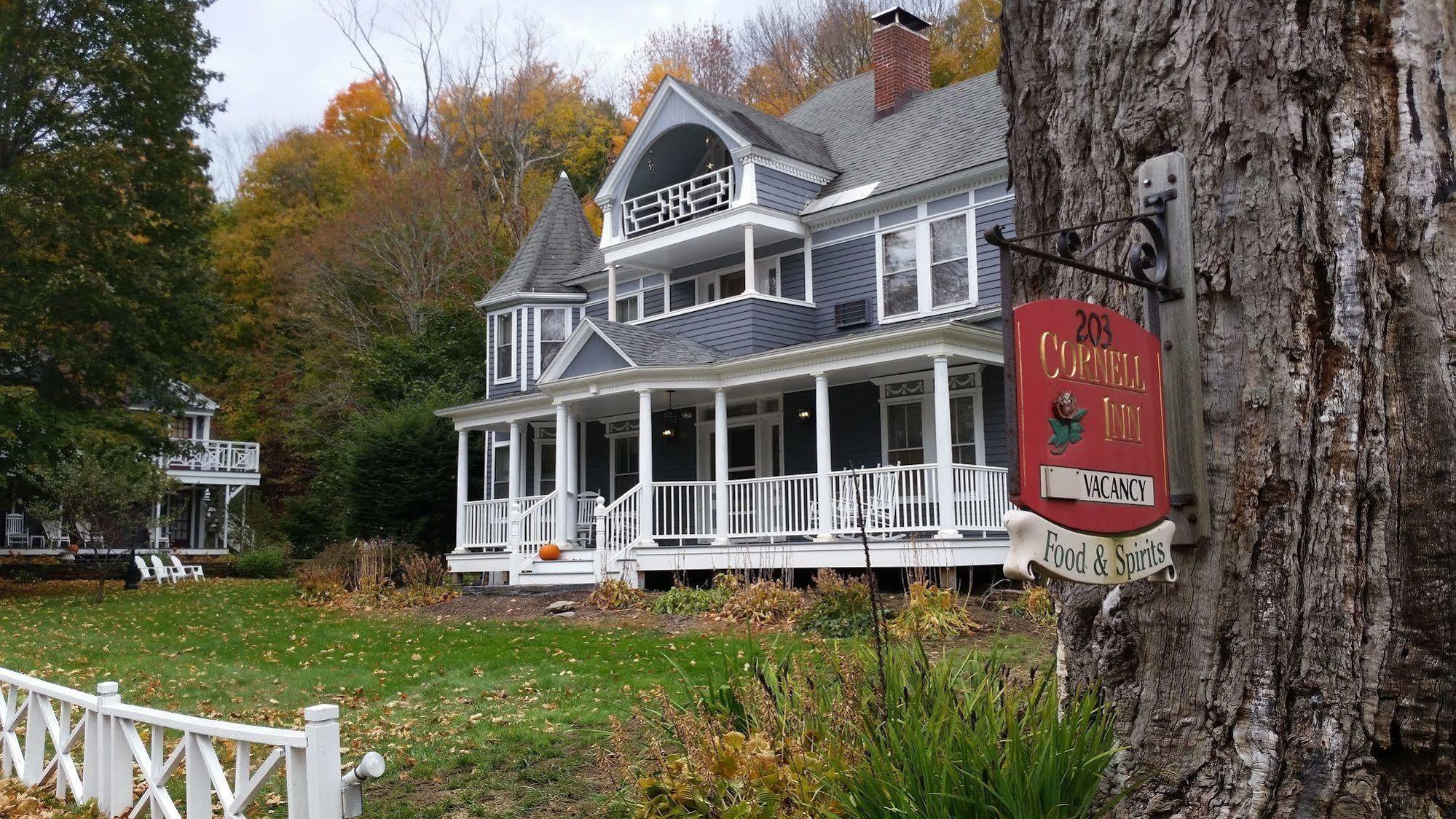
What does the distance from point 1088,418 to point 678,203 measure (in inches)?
727

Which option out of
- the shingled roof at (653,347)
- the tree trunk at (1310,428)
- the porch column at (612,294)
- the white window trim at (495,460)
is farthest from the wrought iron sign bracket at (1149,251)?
the white window trim at (495,460)

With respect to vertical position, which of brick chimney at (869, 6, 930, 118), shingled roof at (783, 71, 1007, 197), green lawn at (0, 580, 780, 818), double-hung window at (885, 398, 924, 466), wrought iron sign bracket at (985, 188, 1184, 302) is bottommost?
green lawn at (0, 580, 780, 818)

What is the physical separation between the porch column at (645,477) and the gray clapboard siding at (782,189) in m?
4.01

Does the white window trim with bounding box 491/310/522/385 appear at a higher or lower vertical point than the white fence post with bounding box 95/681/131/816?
higher

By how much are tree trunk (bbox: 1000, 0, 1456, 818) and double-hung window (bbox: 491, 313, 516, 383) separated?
22.3 m

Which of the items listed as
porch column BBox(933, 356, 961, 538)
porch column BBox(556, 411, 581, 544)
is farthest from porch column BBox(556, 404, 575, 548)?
porch column BBox(933, 356, 961, 538)

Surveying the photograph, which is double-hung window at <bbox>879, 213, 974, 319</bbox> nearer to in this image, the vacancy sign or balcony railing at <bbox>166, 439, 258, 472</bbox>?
the vacancy sign

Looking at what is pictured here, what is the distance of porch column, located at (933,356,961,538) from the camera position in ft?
49.0

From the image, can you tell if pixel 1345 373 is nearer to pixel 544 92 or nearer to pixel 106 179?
pixel 106 179

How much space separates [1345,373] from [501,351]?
76.0 ft

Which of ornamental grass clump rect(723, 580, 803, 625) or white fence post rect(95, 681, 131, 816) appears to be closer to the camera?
white fence post rect(95, 681, 131, 816)

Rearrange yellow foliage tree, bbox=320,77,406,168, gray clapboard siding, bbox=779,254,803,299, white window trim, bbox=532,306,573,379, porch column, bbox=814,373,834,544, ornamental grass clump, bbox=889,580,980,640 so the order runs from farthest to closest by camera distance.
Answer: yellow foliage tree, bbox=320,77,406,168 → white window trim, bbox=532,306,573,379 → gray clapboard siding, bbox=779,254,803,299 → porch column, bbox=814,373,834,544 → ornamental grass clump, bbox=889,580,980,640

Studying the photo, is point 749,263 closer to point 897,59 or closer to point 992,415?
point 992,415

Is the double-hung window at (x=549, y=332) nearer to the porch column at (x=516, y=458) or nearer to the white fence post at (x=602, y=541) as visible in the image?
the porch column at (x=516, y=458)
